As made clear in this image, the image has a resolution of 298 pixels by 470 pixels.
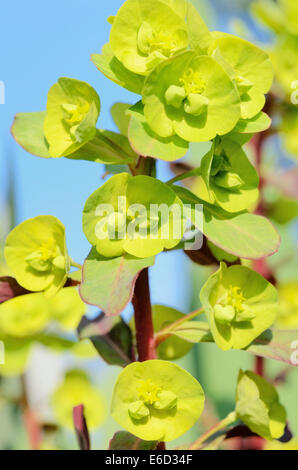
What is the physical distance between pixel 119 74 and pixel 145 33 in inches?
2.3

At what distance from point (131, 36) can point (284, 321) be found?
859 millimetres

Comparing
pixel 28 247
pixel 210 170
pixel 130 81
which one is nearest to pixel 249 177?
pixel 210 170

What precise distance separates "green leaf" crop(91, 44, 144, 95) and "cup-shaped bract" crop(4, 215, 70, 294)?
0.19m

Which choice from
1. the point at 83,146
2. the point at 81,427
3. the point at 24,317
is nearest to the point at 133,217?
the point at 83,146

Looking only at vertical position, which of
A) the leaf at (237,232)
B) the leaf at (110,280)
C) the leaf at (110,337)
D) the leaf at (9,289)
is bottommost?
the leaf at (110,337)

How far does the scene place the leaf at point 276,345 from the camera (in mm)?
700

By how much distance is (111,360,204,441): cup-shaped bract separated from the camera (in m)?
0.66

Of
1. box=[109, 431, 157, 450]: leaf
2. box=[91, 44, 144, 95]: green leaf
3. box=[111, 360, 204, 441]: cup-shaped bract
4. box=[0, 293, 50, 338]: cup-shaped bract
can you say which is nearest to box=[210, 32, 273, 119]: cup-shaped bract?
box=[91, 44, 144, 95]: green leaf

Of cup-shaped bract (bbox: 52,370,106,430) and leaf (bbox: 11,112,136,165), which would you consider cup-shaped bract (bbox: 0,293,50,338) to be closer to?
cup-shaped bract (bbox: 52,370,106,430)

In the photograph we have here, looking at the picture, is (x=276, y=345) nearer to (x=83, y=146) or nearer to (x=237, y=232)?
(x=237, y=232)

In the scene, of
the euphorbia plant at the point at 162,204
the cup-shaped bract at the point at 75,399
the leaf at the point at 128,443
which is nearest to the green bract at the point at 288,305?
the cup-shaped bract at the point at 75,399
